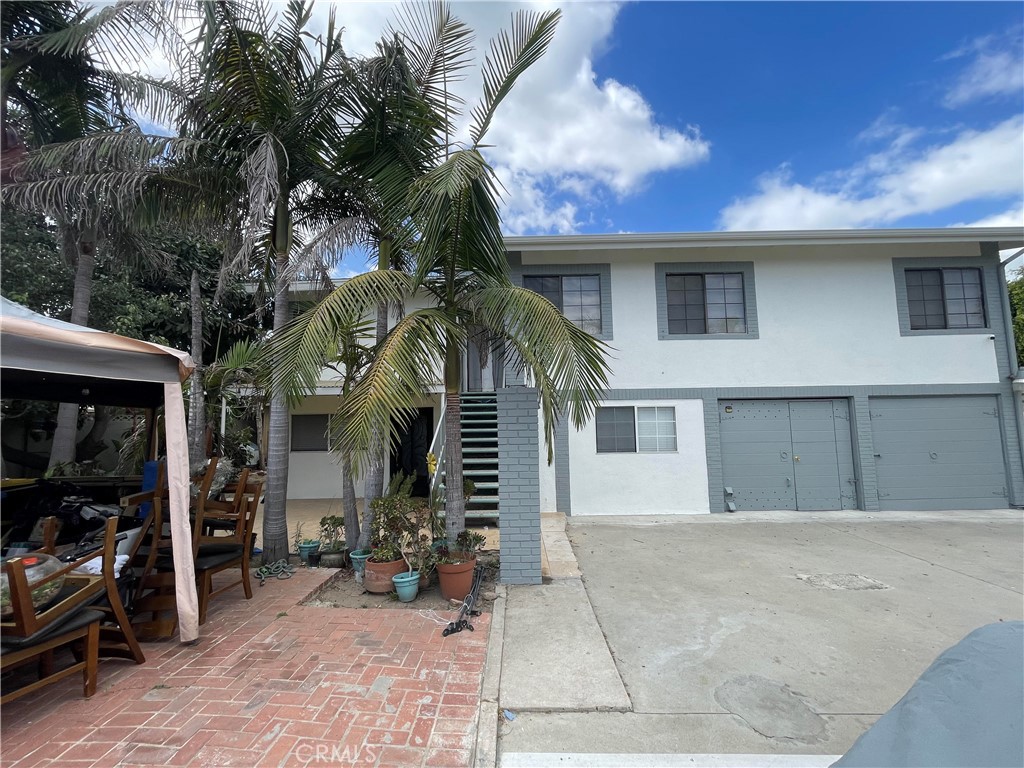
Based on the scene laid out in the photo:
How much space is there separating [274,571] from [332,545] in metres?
0.67

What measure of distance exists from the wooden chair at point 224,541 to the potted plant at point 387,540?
119 centimetres

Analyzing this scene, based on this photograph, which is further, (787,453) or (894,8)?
(787,453)

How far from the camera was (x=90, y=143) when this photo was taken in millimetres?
4684

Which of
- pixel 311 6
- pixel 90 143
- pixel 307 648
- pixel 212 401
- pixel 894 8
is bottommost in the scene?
pixel 307 648

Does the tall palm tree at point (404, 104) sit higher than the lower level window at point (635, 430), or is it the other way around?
the tall palm tree at point (404, 104)

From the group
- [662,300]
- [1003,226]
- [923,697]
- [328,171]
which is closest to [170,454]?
[328,171]

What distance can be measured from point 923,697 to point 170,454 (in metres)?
4.62

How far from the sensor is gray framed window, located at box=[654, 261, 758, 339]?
9.00 meters

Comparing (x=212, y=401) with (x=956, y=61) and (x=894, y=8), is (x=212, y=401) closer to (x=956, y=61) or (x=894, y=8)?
(x=894, y=8)

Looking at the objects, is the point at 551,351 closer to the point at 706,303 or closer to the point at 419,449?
the point at 706,303

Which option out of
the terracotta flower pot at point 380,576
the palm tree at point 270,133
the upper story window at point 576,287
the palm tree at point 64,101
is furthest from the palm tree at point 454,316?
the upper story window at point 576,287

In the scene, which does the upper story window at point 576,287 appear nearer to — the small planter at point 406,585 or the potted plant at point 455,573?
the potted plant at point 455,573

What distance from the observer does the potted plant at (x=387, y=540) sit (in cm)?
440

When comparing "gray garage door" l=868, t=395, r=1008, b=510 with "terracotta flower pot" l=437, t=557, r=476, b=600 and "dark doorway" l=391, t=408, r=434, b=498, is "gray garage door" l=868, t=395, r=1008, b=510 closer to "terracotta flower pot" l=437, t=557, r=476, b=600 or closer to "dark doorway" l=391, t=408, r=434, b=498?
"terracotta flower pot" l=437, t=557, r=476, b=600
